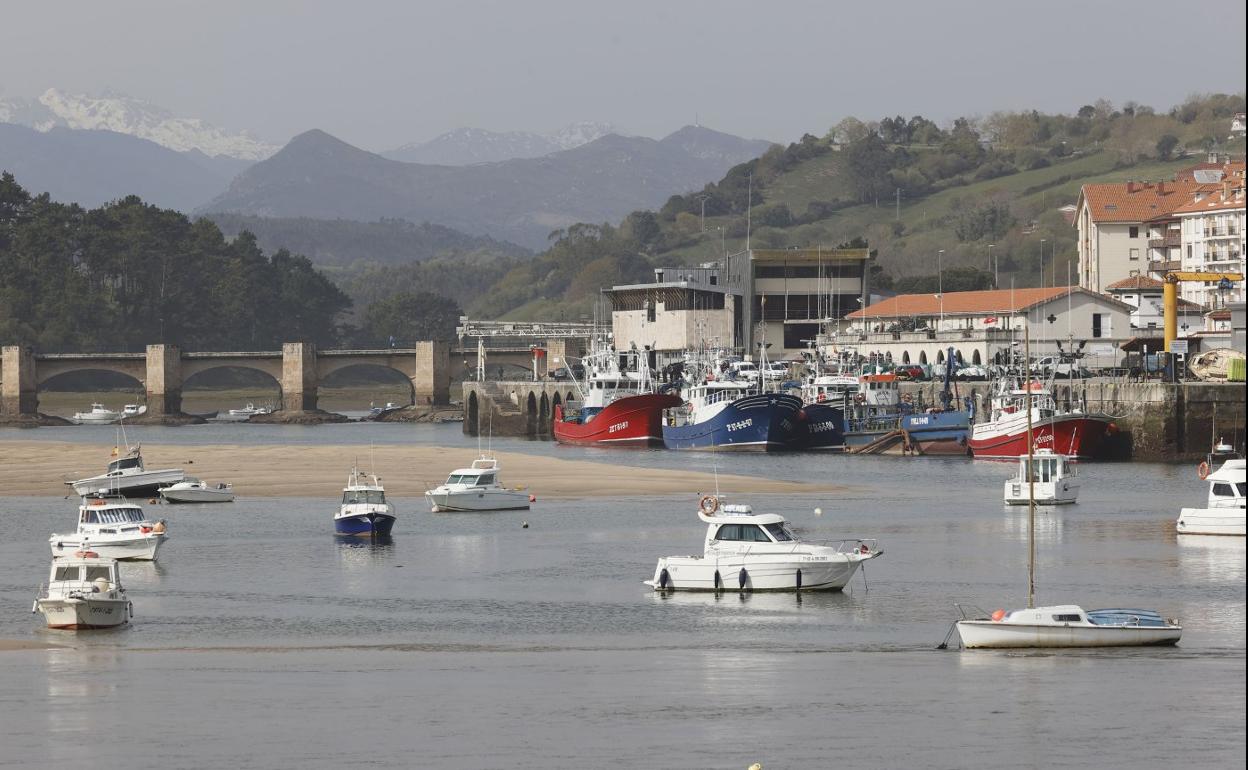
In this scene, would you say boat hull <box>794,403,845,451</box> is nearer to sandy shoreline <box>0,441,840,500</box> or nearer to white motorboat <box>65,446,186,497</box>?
sandy shoreline <box>0,441,840,500</box>

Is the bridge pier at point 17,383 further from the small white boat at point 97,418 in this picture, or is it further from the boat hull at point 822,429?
the boat hull at point 822,429

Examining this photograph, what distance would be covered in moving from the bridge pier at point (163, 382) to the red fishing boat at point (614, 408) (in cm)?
5531

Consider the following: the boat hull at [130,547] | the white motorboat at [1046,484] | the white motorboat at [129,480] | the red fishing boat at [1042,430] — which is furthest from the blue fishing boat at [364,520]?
the red fishing boat at [1042,430]

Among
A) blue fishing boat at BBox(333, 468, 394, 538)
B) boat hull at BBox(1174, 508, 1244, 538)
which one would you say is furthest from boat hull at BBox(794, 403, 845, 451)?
blue fishing boat at BBox(333, 468, 394, 538)

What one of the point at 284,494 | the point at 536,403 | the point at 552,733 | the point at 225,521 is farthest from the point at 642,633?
the point at 536,403

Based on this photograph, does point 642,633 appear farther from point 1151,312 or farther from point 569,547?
point 1151,312

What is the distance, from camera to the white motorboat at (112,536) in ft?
202

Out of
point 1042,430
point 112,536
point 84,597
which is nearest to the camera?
point 84,597

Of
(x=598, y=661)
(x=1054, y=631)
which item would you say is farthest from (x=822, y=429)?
(x=598, y=661)

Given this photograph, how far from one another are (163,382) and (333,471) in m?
91.1

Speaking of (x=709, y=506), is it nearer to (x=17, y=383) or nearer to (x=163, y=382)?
(x=163, y=382)

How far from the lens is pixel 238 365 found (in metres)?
192

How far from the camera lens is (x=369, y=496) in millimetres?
69688

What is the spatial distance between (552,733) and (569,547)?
2996 centimetres
